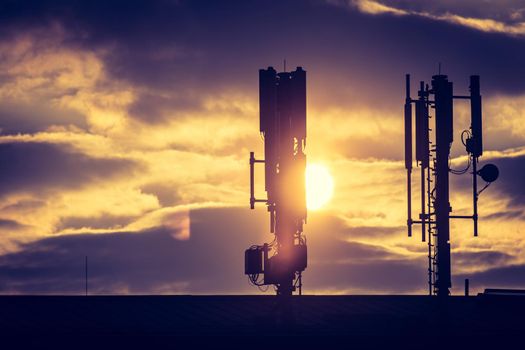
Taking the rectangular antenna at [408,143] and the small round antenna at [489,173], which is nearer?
the rectangular antenna at [408,143]

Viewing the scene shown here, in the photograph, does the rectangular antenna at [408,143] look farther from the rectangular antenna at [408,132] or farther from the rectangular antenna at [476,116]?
the rectangular antenna at [476,116]

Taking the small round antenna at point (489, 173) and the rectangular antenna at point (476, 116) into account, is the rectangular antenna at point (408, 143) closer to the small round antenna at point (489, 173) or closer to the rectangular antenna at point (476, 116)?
the rectangular antenna at point (476, 116)

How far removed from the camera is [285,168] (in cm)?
6481

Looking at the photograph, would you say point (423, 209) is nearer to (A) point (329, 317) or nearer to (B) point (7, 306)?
(A) point (329, 317)

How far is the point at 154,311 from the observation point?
66250mm

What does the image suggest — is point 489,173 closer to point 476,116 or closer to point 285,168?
point 476,116

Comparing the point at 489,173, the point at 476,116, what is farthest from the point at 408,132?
the point at 489,173

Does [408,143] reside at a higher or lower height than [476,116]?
lower

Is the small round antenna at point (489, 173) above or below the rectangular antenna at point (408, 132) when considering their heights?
below

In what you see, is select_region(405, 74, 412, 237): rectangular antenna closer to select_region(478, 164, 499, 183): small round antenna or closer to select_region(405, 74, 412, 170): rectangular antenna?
select_region(405, 74, 412, 170): rectangular antenna

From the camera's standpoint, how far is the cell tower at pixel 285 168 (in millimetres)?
64688

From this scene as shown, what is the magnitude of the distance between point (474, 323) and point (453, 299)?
5.55 metres

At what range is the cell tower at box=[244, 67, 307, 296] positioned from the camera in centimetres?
6469

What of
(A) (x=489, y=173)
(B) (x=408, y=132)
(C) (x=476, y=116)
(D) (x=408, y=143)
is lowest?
(A) (x=489, y=173)
